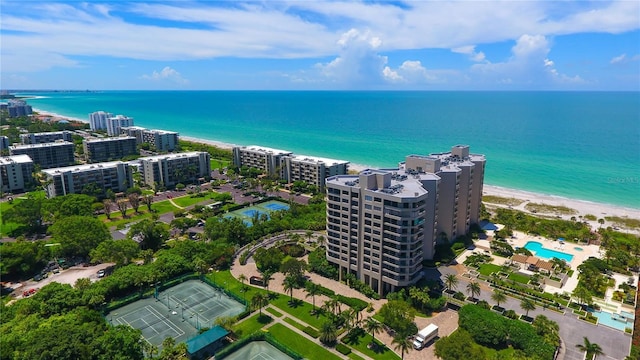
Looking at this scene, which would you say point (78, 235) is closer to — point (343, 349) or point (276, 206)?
point (276, 206)

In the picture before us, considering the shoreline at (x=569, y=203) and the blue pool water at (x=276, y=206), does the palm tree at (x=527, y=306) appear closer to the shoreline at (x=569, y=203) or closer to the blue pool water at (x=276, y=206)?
the shoreline at (x=569, y=203)

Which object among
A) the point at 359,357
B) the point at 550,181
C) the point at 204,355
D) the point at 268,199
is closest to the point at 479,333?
the point at 359,357

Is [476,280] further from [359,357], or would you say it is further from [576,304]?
[359,357]

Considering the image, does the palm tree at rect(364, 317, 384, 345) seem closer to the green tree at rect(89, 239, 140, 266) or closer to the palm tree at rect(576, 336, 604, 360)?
the palm tree at rect(576, 336, 604, 360)

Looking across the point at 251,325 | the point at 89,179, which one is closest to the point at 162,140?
the point at 89,179

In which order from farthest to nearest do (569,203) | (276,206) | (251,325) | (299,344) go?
(569,203) → (276,206) → (251,325) → (299,344)

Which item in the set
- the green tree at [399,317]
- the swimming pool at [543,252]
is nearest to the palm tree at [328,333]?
the green tree at [399,317]
